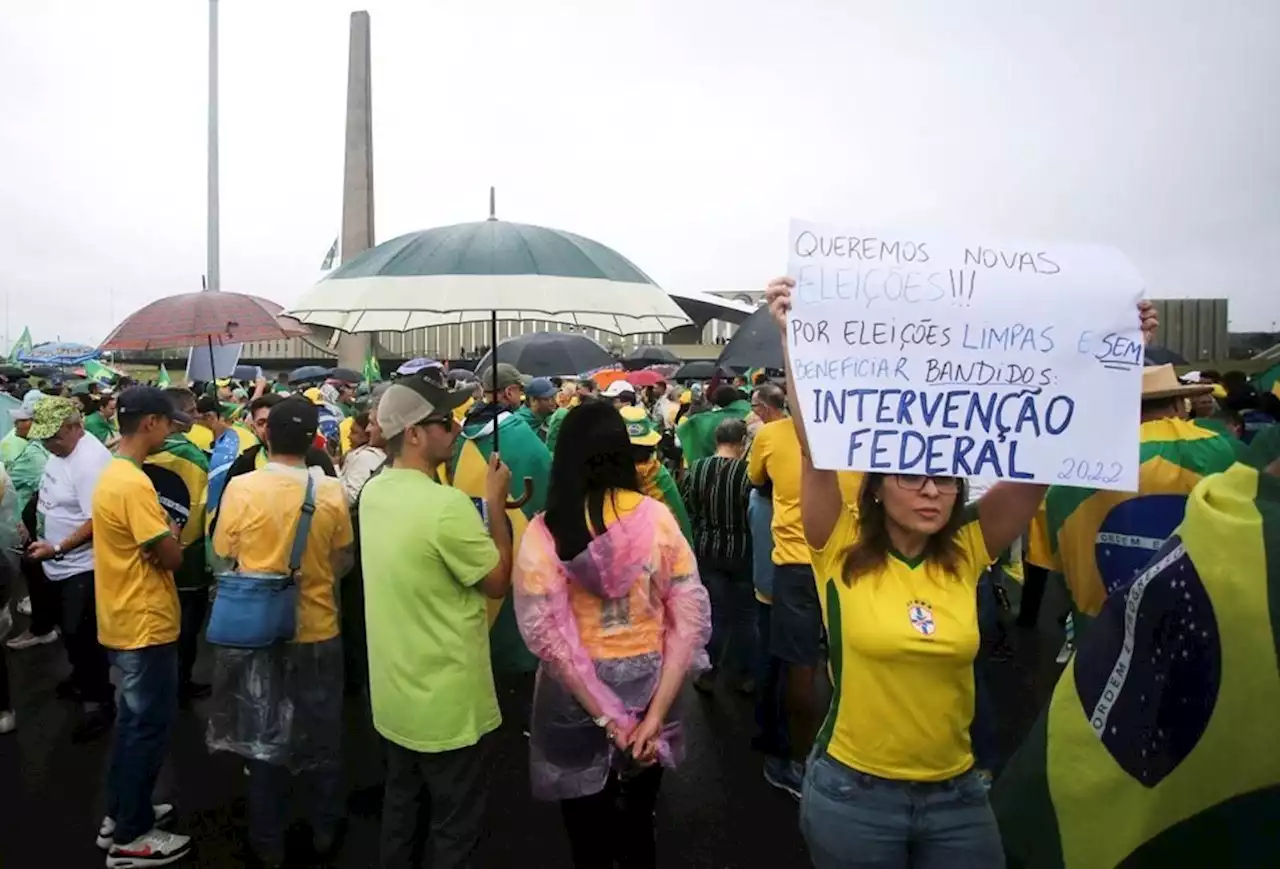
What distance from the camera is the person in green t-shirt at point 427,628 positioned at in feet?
9.51

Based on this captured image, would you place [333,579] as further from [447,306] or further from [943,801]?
[943,801]

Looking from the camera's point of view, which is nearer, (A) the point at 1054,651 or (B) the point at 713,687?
(B) the point at 713,687

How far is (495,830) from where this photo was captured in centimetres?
411

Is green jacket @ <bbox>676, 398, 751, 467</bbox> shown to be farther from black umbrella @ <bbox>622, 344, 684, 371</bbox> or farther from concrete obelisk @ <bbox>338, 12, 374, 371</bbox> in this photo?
concrete obelisk @ <bbox>338, 12, 374, 371</bbox>

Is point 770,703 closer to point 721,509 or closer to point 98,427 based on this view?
point 721,509

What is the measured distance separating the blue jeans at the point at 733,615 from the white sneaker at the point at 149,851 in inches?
128

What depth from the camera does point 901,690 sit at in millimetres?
2221

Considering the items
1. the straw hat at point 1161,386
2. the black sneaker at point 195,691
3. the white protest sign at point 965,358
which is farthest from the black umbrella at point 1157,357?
the black sneaker at point 195,691

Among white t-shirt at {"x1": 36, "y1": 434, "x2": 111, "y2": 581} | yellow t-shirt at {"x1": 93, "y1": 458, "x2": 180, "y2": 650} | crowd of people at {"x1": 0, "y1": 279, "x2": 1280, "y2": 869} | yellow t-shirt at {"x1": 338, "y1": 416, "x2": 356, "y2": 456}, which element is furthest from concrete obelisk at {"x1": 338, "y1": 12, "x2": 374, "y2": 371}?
yellow t-shirt at {"x1": 93, "y1": 458, "x2": 180, "y2": 650}

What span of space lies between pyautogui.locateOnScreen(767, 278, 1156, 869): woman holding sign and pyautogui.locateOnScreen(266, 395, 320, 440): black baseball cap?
234cm

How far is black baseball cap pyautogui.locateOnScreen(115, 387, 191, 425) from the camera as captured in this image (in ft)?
13.0

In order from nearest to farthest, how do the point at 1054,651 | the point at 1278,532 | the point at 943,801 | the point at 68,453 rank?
the point at 1278,532
the point at 943,801
the point at 68,453
the point at 1054,651

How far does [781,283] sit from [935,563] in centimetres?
84

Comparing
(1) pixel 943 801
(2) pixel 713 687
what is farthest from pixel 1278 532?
(2) pixel 713 687
